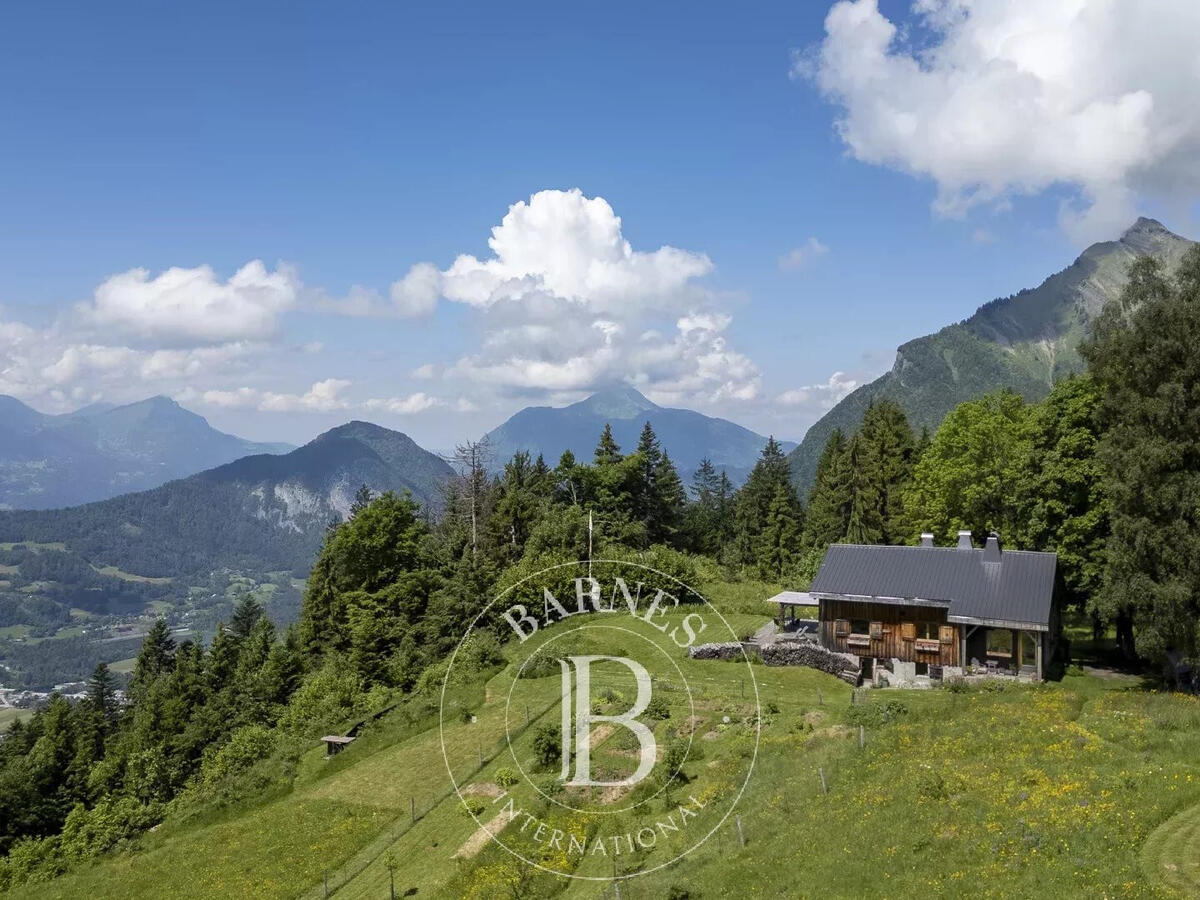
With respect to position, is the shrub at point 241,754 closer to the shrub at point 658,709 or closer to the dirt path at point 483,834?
the dirt path at point 483,834

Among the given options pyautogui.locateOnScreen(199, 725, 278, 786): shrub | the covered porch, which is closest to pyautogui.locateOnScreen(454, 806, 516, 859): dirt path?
pyautogui.locateOnScreen(199, 725, 278, 786): shrub

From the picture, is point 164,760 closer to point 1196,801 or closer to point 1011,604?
point 1011,604

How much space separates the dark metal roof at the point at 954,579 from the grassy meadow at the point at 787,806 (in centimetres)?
464

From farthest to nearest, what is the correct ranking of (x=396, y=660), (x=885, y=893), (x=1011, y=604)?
(x=396, y=660)
(x=1011, y=604)
(x=885, y=893)

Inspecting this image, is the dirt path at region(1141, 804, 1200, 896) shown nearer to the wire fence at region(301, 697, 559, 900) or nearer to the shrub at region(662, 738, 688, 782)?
the shrub at region(662, 738, 688, 782)

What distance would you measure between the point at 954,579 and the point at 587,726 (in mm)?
22264

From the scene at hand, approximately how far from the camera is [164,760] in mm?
60875

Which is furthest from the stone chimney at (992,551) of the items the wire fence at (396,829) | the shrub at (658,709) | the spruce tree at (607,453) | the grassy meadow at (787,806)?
the spruce tree at (607,453)

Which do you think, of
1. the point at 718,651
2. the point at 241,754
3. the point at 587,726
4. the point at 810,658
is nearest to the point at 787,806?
the point at 587,726

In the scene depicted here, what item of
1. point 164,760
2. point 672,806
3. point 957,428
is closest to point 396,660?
point 164,760

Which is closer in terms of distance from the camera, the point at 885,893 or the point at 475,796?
the point at 885,893

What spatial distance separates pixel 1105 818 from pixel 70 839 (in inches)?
2126

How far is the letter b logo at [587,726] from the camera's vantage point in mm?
27742

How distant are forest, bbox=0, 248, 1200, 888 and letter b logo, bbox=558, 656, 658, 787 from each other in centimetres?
1197
